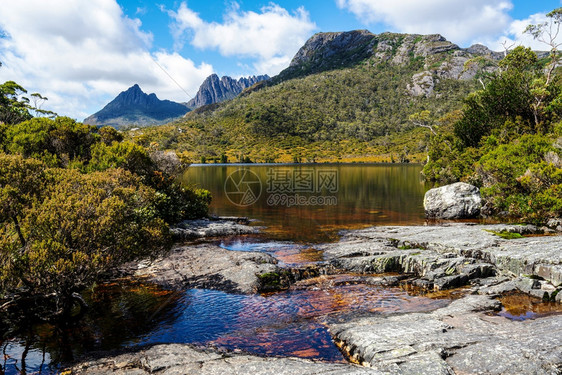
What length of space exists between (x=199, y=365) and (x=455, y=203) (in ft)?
106

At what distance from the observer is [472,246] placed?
18.7m

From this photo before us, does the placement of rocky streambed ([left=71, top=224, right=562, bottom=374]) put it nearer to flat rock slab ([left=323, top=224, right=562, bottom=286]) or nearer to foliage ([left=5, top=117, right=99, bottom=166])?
flat rock slab ([left=323, top=224, right=562, bottom=286])

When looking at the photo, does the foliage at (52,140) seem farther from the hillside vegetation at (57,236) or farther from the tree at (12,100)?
the tree at (12,100)

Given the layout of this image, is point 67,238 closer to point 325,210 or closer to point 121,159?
point 121,159

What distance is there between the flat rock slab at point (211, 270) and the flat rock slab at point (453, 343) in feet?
20.7

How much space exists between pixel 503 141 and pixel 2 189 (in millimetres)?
50655

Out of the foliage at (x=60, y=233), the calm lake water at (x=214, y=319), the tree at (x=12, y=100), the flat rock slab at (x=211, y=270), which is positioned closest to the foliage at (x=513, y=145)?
the calm lake water at (x=214, y=319)

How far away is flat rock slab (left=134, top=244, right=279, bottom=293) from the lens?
16.5 meters

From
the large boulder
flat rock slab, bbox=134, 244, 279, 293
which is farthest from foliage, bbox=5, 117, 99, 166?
the large boulder

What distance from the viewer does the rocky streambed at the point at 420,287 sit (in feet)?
27.9

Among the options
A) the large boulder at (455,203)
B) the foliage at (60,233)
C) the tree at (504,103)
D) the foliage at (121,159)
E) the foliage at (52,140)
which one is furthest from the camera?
the tree at (504,103)

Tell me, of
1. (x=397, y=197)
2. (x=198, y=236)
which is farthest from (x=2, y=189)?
(x=397, y=197)

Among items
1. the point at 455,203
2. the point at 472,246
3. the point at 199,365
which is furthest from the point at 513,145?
the point at 199,365

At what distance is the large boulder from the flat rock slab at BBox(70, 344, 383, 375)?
1175 inches
